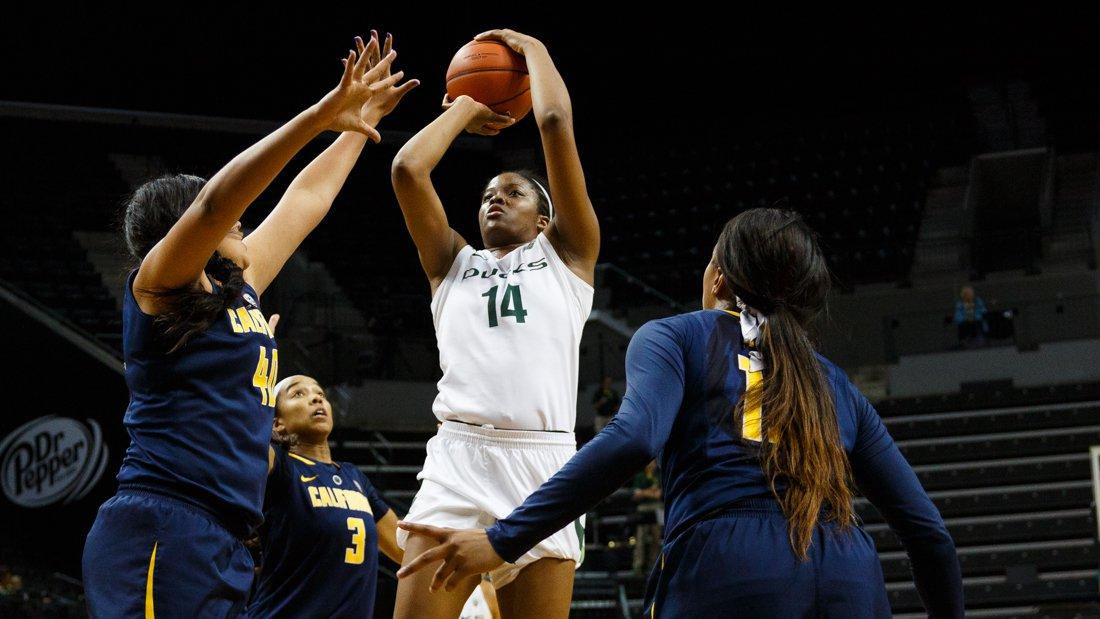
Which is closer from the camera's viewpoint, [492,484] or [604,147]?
[492,484]

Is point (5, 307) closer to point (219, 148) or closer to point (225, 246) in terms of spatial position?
point (225, 246)

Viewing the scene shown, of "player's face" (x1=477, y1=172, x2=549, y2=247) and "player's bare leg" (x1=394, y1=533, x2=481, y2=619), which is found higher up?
"player's face" (x1=477, y1=172, x2=549, y2=247)

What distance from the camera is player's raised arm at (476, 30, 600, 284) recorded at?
10.8 ft

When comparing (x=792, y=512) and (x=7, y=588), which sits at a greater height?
(x=792, y=512)

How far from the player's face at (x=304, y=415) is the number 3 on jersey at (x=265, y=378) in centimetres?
Answer: 177

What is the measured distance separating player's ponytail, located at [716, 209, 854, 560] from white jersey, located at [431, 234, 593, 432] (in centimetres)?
110

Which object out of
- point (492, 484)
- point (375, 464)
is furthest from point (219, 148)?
point (492, 484)

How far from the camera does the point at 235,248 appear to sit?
2.83 m

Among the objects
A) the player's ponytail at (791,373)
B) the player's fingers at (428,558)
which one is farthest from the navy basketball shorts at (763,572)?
the player's fingers at (428,558)

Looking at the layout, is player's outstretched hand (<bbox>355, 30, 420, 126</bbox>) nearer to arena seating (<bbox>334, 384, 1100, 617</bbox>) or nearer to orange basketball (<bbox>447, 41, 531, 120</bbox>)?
orange basketball (<bbox>447, 41, 531, 120</bbox>)

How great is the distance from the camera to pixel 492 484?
3201 mm

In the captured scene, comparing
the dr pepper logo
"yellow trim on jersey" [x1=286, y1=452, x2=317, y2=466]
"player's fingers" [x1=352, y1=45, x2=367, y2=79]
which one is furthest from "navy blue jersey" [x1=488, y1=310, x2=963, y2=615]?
the dr pepper logo

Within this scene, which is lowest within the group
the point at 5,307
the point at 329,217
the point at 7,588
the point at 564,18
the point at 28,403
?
the point at 7,588

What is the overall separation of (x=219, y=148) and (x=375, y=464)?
858 centimetres
